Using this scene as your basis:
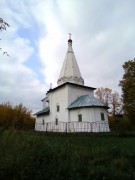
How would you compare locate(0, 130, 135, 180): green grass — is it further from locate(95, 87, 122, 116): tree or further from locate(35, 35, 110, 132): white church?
locate(95, 87, 122, 116): tree

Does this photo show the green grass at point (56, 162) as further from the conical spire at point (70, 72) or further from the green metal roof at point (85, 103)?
the conical spire at point (70, 72)

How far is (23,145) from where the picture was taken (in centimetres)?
682

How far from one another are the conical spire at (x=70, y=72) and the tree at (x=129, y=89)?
5.98 metres

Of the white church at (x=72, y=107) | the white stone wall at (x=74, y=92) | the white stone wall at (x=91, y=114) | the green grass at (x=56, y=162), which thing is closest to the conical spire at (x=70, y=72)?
the white church at (x=72, y=107)

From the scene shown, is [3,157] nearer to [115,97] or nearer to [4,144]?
[4,144]

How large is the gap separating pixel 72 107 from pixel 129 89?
822 cm

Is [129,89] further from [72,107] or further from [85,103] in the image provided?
[72,107]

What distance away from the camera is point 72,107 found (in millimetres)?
23688

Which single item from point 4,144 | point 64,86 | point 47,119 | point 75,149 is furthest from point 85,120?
point 4,144

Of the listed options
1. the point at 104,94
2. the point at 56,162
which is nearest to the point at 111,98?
the point at 104,94

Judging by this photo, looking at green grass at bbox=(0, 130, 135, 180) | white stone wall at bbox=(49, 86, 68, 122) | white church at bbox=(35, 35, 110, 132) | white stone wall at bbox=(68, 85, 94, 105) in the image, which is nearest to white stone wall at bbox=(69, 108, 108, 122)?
white church at bbox=(35, 35, 110, 132)

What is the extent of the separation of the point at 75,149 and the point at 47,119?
2157 cm

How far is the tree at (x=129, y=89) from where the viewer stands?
25.5 m

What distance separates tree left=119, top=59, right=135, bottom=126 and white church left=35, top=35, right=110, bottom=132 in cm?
402
